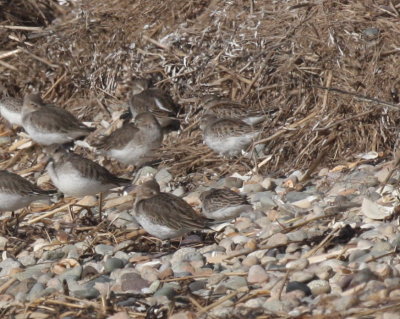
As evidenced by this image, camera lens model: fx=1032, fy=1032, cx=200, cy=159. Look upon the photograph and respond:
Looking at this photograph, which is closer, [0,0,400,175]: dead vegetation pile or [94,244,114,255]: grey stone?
[94,244,114,255]: grey stone

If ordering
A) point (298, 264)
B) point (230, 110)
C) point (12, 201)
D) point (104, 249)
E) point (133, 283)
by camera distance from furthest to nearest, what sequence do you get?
point (230, 110) → point (12, 201) → point (104, 249) → point (133, 283) → point (298, 264)

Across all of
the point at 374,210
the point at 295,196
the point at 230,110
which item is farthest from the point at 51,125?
the point at 374,210

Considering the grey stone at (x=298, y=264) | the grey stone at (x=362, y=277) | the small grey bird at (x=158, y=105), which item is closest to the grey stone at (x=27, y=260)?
the grey stone at (x=298, y=264)

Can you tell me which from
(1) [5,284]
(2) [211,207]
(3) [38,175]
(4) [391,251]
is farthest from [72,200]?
(4) [391,251]

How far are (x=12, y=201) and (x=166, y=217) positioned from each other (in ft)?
6.12

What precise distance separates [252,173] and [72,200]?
5.82 feet

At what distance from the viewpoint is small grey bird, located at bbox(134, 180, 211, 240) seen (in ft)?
25.4

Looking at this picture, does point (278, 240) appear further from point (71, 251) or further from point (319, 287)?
point (71, 251)

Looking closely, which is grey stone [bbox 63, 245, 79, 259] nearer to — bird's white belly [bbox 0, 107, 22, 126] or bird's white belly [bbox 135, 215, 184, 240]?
bird's white belly [bbox 135, 215, 184, 240]

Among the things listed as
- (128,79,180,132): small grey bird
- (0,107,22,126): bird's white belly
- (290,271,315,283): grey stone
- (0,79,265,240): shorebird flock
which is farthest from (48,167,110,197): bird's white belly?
(290,271,315,283): grey stone

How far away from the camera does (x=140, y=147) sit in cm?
1072

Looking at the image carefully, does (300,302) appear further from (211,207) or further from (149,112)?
(149,112)

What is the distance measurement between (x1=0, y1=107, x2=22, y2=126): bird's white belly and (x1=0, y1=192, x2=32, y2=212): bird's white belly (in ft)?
10.1

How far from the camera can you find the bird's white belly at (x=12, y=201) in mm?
9047
